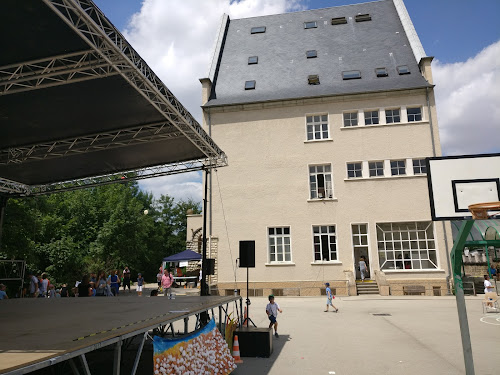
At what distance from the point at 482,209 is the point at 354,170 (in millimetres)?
16412

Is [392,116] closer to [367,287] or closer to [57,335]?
[367,287]

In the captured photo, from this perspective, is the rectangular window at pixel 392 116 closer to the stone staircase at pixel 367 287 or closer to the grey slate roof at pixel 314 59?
the grey slate roof at pixel 314 59

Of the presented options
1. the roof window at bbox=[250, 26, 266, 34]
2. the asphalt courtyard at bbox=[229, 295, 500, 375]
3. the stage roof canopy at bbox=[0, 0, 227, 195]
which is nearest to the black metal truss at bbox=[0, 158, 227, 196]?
the stage roof canopy at bbox=[0, 0, 227, 195]

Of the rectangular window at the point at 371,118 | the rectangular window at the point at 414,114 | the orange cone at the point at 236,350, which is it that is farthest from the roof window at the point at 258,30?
the orange cone at the point at 236,350

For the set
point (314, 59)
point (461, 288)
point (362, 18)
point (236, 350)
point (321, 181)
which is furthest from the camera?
point (362, 18)

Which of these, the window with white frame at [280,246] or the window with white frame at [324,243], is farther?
the window with white frame at [280,246]

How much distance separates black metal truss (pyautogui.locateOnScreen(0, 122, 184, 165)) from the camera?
10.8m

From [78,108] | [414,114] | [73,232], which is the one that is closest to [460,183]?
[78,108]

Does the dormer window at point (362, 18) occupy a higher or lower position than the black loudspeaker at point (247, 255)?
higher

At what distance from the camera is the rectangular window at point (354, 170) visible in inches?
861

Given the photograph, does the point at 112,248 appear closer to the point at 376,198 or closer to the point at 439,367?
the point at 376,198

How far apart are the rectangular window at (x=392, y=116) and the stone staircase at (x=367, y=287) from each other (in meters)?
9.40

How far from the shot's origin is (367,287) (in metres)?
19.9

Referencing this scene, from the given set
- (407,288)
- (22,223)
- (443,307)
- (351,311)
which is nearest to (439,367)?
(351,311)
